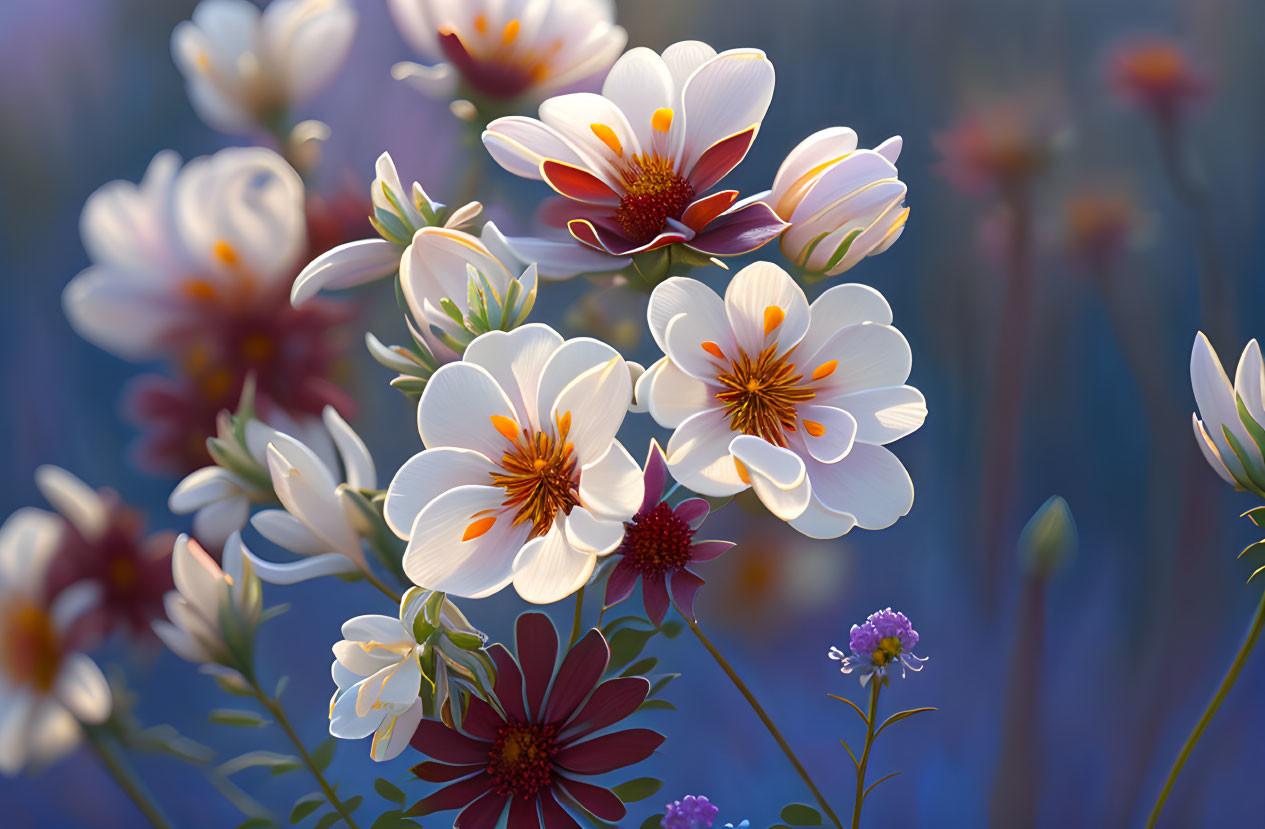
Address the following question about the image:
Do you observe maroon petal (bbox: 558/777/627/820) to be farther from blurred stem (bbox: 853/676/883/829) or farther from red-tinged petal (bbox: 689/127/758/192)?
red-tinged petal (bbox: 689/127/758/192)

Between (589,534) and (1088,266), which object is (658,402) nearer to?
(589,534)

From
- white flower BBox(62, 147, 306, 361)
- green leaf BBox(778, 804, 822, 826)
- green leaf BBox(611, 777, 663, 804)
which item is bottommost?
green leaf BBox(778, 804, 822, 826)

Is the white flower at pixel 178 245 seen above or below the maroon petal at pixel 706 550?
above

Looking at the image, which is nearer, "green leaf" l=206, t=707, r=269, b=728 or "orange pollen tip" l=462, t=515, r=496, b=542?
"orange pollen tip" l=462, t=515, r=496, b=542

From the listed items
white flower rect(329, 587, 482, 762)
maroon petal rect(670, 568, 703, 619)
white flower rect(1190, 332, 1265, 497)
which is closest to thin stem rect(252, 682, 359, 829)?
white flower rect(329, 587, 482, 762)

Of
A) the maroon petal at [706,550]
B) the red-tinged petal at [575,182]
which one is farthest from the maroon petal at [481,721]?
the red-tinged petal at [575,182]

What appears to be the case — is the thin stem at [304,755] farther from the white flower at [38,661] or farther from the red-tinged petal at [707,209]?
the red-tinged petal at [707,209]

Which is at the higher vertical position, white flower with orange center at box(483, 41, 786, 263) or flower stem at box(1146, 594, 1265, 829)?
white flower with orange center at box(483, 41, 786, 263)
